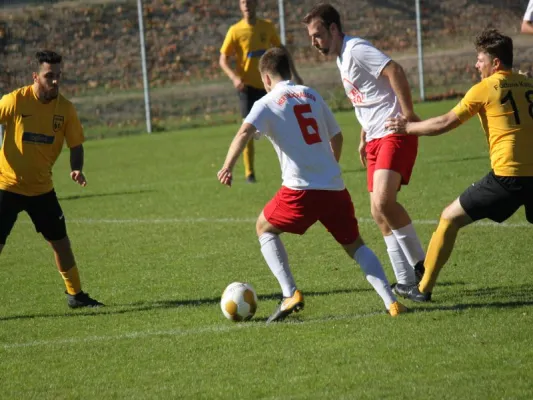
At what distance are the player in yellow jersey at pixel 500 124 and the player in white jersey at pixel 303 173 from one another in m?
0.53

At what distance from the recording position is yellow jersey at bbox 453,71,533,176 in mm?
6836

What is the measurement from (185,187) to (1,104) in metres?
7.33

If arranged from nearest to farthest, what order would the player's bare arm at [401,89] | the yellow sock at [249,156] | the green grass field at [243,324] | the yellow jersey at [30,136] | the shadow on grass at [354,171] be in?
the green grass field at [243,324]
the player's bare arm at [401,89]
the yellow jersey at [30,136]
the yellow sock at [249,156]
the shadow on grass at [354,171]

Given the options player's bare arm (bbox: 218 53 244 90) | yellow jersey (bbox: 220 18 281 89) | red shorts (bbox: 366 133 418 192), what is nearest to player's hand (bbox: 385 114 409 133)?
red shorts (bbox: 366 133 418 192)

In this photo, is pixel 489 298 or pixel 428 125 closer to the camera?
pixel 428 125

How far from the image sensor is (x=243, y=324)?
7152 mm

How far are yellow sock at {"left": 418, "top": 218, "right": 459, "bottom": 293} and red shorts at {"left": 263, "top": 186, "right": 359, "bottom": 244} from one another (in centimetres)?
64

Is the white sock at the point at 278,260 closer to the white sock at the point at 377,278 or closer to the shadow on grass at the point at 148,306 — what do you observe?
the white sock at the point at 377,278

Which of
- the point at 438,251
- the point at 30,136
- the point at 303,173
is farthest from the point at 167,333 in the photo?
the point at 30,136

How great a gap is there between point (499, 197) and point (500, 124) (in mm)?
488

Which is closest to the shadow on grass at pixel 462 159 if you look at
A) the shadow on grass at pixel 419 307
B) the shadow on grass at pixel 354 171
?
the shadow on grass at pixel 354 171

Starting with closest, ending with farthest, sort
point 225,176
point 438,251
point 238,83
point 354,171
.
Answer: point 225,176 → point 438,251 → point 238,83 → point 354,171

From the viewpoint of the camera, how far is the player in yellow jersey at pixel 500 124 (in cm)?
684

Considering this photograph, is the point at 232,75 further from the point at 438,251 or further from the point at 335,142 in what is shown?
the point at 438,251
